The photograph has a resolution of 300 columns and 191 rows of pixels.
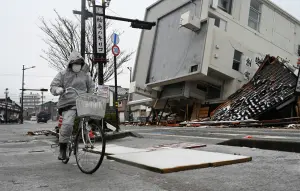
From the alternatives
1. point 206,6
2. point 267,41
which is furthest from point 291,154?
point 267,41

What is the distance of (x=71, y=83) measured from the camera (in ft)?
15.9

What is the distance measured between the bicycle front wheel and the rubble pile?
11.5 metres

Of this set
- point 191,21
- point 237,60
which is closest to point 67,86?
point 191,21

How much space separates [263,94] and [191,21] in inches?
211

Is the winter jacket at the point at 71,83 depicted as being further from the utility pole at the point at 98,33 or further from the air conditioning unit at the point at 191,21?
the air conditioning unit at the point at 191,21

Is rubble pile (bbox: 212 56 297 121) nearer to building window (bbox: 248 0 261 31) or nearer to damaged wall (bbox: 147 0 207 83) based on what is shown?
damaged wall (bbox: 147 0 207 83)

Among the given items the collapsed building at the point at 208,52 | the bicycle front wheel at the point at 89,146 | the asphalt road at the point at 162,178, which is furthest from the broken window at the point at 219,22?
the bicycle front wheel at the point at 89,146

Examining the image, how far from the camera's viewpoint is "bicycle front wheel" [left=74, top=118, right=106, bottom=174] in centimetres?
381

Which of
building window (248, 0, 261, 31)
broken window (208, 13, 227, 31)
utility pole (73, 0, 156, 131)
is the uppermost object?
building window (248, 0, 261, 31)

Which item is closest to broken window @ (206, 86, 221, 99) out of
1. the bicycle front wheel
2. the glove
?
the glove

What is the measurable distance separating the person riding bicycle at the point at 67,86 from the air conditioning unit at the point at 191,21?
13.0m

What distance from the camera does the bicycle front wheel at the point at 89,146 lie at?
3806 mm

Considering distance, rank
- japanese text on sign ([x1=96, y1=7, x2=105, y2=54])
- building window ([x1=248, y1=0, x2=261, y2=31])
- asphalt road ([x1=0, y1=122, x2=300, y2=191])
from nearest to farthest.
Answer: asphalt road ([x1=0, y1=122, x2=300, y2=191])
japanese text on sign ([x1=96, y1=7, x2=105, y2=54])
building window ([x1=248, y1=0, x2=261, y2=31])

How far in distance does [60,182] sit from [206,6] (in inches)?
630
